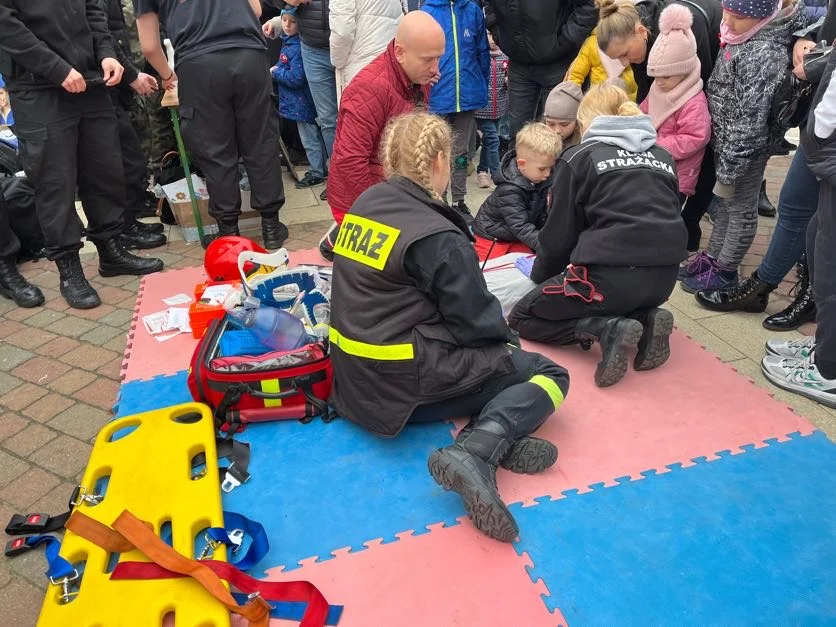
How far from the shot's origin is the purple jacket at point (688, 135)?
3.77 metres

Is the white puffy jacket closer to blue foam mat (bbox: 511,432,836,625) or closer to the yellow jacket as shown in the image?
the yellow jacket

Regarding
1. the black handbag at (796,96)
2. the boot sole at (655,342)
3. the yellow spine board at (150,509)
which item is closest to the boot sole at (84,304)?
the yellow spine board at (150,509)

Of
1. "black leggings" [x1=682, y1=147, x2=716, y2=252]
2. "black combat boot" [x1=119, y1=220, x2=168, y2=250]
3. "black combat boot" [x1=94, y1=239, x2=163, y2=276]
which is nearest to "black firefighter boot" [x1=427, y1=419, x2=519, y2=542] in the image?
"black leggings" [x1=682, y1=147, x2=716, y2=252]

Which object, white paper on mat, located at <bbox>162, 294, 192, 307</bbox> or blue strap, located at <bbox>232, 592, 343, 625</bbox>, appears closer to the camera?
blue strap, located at <bbox>232, 592, 343, 625</bbox>

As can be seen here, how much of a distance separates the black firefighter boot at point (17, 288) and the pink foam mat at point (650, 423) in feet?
9.98

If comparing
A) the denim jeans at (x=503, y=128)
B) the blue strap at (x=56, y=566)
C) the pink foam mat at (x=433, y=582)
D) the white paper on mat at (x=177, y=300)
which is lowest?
the white paper on mat at (x=177, y=300)

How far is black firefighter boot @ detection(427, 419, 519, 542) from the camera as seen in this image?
210 centimetres

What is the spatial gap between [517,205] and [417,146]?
173 centimetres

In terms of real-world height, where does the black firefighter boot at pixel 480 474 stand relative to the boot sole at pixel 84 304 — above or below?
above

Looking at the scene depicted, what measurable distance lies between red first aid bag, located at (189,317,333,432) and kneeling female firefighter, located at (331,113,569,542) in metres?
0.24

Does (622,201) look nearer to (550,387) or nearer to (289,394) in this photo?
(550,387)

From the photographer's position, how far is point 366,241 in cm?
236

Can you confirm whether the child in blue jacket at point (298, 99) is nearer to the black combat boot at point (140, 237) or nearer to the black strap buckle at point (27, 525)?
the black combat boot at point (140, 237)

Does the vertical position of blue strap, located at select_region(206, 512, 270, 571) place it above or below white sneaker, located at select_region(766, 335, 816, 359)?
above
